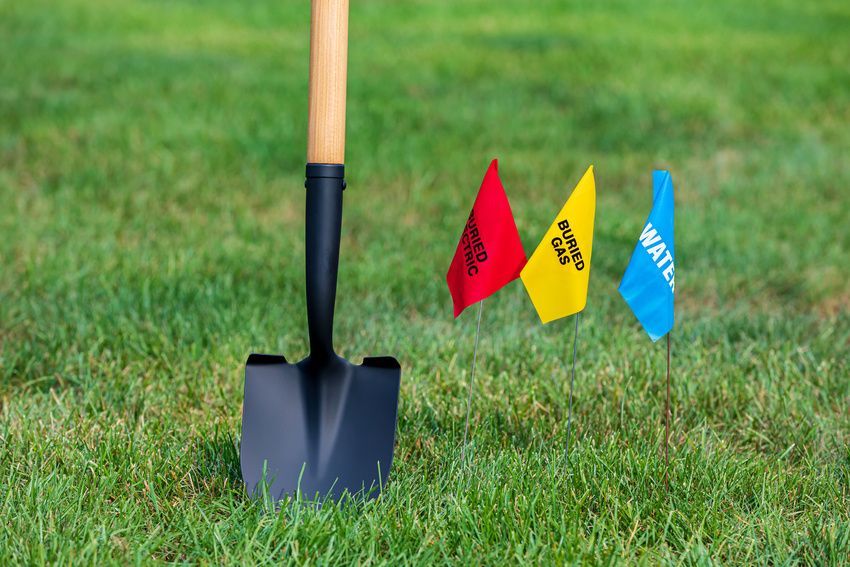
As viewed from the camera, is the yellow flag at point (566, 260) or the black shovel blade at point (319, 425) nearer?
the yellow flag at point (566, 260)

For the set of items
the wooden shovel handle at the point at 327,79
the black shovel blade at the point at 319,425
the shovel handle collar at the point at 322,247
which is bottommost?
the black shovel blade at the point at 319,425

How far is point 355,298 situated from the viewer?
13.2ft

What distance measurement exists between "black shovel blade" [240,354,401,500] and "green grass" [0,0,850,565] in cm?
9

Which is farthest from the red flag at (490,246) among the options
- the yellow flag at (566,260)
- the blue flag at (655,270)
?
the blue flag at (655,270)

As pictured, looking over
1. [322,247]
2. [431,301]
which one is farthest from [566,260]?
[431,301]

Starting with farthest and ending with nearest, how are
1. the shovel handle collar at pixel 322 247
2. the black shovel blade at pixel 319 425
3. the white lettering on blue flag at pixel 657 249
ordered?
the shovel handle collar at pixel 322 247
the black shovel blade at pixel 319 425
the white lettering on blue flag at pixel 657 249

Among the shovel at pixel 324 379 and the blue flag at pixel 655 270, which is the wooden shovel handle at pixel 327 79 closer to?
the shovel at pixel 324 379

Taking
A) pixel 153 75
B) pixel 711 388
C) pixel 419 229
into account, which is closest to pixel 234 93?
pixel 153 75

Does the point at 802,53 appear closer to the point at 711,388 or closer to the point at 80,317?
the point at 711,388

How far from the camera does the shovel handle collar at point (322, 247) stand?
93.4 inches

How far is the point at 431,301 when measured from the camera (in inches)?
158

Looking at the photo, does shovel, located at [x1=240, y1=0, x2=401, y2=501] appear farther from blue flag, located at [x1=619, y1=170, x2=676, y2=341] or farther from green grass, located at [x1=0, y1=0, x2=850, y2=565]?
blue flag, located at [x1=619, y1=170, x2=676, y2=341]

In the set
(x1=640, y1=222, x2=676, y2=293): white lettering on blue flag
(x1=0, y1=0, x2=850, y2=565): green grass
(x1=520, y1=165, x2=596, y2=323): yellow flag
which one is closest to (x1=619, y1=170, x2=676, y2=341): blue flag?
(x1=640, y1=222, x2=676, y2=293): white lettering on blue flag

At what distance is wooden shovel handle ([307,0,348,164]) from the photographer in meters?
2.35
